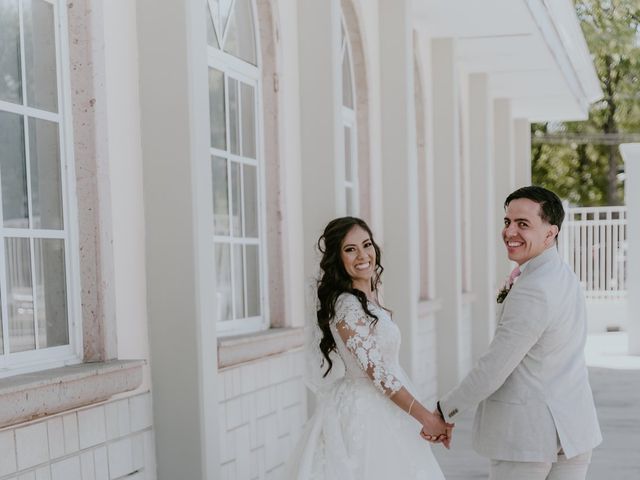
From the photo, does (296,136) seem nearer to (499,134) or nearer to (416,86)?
(416,86)

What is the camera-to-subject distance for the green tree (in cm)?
3225

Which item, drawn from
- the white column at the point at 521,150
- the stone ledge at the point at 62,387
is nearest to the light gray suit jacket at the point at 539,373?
the stone ledge at the point at 62,387

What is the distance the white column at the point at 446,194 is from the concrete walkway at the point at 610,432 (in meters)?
0.92

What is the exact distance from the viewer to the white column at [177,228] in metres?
4.75

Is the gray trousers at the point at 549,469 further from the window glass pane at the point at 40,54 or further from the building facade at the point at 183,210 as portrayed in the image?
the window glass pane at the point at 40,54

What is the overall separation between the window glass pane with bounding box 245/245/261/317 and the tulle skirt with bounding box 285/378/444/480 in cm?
196

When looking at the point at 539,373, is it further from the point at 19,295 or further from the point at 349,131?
the point at 349,131

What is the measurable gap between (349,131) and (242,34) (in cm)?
225

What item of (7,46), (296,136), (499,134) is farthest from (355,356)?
(499,134)

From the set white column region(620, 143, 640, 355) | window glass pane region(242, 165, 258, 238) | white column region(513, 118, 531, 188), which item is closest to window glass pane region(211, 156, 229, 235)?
window glass pane region(242, 165, 258, 238)

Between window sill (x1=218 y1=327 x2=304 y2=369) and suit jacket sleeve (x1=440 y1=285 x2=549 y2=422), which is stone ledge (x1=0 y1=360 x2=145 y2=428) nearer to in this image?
window sill (x1=218 y1=327 x2=304 y2=369)

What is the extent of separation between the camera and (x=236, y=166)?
627cm

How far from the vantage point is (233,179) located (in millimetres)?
6215

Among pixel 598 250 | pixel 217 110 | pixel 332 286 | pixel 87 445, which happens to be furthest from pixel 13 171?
pixel 598 250
